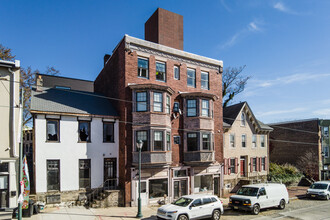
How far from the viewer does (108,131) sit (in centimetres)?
2066

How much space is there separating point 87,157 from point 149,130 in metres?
5.54

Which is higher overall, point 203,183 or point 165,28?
point 165,28

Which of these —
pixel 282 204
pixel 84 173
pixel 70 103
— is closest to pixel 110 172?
pixel 84 173

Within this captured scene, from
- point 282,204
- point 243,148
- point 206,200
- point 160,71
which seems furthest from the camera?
point 243,148

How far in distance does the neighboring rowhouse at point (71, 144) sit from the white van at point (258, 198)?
10060mm

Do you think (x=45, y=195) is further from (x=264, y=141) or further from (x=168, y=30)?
(x=264, y=141)

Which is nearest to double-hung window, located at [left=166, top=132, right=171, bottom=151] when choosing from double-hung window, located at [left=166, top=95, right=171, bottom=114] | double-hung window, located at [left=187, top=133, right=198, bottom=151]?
double-hung window, located at [left=166, top=95, right=171, bottom=114]

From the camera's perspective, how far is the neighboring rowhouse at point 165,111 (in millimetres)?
19766

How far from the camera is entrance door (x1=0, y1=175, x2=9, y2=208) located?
52.6ft

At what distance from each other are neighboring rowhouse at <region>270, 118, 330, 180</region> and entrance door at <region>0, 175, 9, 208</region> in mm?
34706

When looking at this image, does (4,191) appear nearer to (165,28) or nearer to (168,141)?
(168,141)

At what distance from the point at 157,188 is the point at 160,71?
1048 centimetres

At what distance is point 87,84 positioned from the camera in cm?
3450

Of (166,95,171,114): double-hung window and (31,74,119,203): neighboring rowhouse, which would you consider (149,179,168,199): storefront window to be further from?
(166,95,171,114): double-hung window
